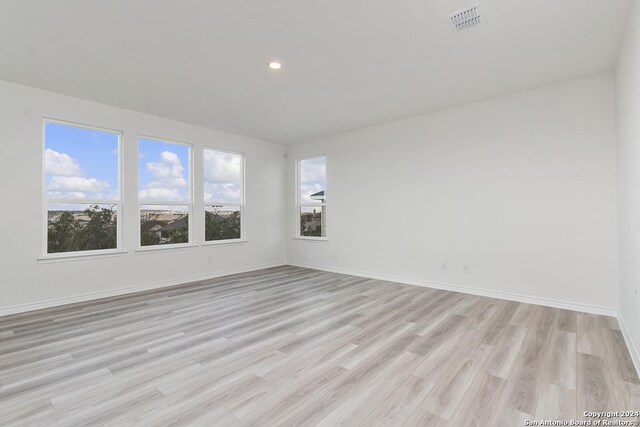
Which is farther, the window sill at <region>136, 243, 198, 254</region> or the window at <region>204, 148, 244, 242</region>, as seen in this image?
the window at <region>204, 148, 244, 242</region>

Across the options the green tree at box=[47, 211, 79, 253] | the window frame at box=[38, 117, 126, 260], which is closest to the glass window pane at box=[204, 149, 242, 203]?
the window frame at box=[38, 117, 126, 260]

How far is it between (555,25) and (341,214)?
13.5ft

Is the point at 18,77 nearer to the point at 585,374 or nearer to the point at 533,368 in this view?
the point at 533,368

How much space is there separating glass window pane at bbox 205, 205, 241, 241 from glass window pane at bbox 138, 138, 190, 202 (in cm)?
54

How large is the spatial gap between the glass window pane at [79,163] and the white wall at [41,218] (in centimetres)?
15

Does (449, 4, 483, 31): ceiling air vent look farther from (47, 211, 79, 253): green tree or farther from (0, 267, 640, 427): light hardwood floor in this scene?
(47, 211, 79, 253): green tree

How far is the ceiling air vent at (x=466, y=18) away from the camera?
243 cm

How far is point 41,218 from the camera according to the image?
12.8 ft

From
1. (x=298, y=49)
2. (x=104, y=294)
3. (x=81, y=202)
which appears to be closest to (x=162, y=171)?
(x=81, y=202)

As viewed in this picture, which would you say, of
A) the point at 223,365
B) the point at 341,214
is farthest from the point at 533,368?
the point at 341,214

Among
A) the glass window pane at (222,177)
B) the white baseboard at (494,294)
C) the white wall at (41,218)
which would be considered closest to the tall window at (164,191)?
the white wall at (41,218)

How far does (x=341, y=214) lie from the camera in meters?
6.04

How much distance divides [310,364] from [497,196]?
340 centimetres

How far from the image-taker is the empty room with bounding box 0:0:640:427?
207cm
